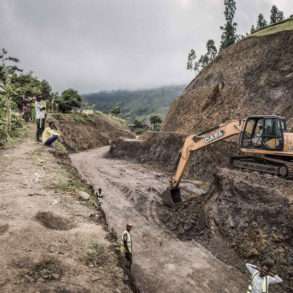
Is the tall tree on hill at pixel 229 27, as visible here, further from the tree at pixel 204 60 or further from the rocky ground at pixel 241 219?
the rocky ground at pixel 241 219

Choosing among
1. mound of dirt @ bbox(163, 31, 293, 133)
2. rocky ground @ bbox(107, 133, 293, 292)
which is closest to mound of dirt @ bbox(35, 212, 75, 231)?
rocky ground @ bbox(107, 133, 293, 292)

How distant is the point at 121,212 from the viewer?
15.7 meters

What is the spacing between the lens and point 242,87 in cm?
3173

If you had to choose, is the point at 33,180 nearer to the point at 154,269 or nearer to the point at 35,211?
the point at 35,211

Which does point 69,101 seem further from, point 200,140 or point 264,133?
point 264,133

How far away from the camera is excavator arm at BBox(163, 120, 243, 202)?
14.1m

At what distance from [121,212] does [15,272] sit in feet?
33.7

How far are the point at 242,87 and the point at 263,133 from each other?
803 inches

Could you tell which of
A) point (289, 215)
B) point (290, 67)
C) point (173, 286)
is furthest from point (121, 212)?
point (290, 67)

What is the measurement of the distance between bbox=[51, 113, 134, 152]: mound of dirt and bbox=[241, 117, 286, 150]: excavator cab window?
86.3 ft

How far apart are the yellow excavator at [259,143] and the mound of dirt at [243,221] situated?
32.9 inches

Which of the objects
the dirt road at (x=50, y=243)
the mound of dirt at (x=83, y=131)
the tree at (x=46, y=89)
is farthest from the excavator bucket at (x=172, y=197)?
the tree at (x=46, y=89)

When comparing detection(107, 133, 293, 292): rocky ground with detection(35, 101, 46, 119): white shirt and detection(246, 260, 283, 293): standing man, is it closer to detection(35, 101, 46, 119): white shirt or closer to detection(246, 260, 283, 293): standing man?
detection(246, 260, 283, 293): standing man

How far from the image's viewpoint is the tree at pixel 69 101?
46.0 metres
